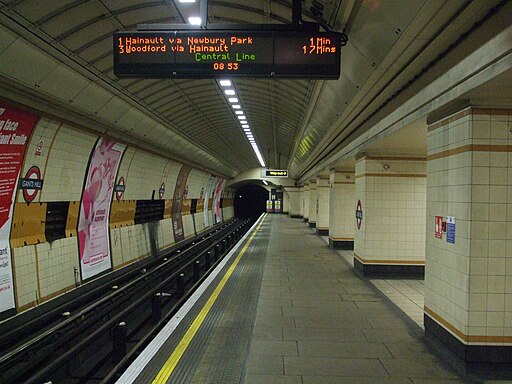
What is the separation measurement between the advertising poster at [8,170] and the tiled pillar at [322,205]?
12343mm

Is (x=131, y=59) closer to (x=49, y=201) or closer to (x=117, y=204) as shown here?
(x=49, y=201)

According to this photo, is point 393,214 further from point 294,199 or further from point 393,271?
point 294,199

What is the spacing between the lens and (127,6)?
5387 mm

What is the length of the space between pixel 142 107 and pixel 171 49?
5.17m

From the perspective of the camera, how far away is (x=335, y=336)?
480 cm

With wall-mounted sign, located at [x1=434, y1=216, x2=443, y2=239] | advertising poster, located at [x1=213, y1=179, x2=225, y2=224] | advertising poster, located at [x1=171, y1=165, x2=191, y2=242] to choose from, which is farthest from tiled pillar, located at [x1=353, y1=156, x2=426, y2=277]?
advertising poster, located at [x1=213, y1=179, x2=225, y2=224]

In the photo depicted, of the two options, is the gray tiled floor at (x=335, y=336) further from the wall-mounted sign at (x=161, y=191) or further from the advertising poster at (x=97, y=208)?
the wall-mounted sign at (x=161, y=191)

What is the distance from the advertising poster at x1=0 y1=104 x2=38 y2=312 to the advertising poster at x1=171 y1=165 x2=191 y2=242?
35.2 ft

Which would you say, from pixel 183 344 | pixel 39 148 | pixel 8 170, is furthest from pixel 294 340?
pixel 39 148

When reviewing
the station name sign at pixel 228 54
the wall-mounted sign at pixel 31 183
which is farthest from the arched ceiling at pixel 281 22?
the wall-mounted sign at pixel 31 183

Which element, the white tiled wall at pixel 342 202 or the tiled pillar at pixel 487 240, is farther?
the white tiled wall at pixel 342 202

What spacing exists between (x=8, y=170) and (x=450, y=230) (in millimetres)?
6413

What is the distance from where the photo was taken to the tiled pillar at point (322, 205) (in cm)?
1711

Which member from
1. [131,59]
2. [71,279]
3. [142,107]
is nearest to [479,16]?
[131,59]
